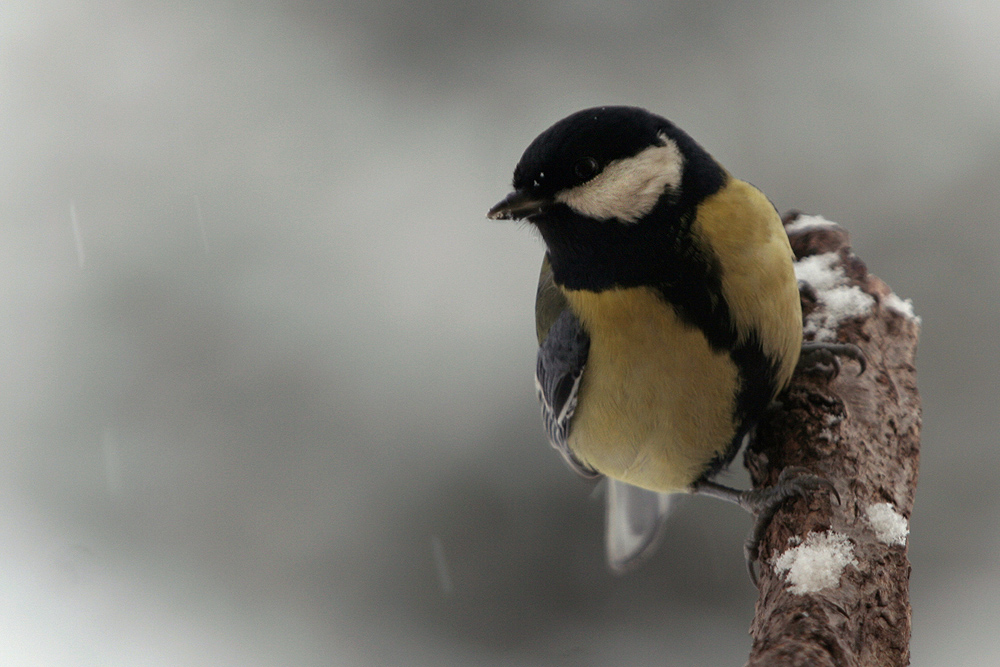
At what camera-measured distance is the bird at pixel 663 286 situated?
1475mm

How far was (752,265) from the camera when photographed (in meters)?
1.53

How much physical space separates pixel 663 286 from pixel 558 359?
331 mm

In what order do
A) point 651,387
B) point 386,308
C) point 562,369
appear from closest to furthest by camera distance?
point 651,387 → point 562,369 → point 386,308

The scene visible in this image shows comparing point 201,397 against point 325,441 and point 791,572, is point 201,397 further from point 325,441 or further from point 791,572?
point 791,572

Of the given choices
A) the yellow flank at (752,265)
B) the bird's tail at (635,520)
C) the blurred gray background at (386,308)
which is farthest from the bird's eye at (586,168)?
the blurred gray background at (386,308)

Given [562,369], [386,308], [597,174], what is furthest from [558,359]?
[386,308]

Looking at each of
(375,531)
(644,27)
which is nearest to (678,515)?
(375,531)

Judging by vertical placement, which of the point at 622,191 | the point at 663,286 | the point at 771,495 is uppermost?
the point at 622,191

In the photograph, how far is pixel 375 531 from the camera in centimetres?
358

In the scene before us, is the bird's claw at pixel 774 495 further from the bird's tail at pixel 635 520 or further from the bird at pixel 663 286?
the bird's tail at pixel 635 520

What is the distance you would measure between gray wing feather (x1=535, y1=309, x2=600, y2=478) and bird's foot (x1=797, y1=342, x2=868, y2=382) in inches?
21.4

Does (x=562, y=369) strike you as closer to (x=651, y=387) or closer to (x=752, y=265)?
(x=651, y=387)

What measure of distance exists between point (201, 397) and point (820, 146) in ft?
11.2

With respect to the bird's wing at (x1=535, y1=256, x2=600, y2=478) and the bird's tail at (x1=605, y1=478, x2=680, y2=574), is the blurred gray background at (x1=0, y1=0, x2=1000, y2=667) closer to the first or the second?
the bird's tail at (x1=605, y1=478, x2=680, y2=574)
